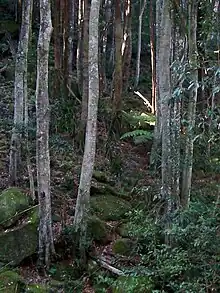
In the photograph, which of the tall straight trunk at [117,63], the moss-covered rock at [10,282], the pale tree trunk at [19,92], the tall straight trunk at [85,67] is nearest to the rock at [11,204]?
the pale tree trunk at [19,92]

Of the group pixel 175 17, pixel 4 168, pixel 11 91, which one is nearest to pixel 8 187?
pixel 4 168

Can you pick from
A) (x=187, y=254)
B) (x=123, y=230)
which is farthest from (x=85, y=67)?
(x=187, y=254)

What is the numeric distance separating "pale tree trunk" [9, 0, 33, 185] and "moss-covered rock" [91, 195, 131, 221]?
187cm

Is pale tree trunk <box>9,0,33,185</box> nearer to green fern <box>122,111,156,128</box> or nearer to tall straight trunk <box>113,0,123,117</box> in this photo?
tall straight trunk <box>113,0,123,117</box>

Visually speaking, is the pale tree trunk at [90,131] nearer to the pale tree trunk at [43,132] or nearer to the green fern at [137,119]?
the pale tree trunk at [43,132]

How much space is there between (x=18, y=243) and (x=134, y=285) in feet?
8.16

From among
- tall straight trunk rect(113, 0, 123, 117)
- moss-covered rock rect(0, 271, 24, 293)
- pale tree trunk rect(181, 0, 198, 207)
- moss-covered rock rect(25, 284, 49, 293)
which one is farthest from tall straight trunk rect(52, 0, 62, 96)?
moss-covered rock rect(25, 284, 49, 293)

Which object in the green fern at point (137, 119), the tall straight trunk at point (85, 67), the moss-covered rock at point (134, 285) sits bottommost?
the moss-covered rock at point (134, 285)

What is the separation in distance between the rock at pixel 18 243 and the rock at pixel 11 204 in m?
0.32

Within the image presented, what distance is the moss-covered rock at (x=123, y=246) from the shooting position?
7.62 meters

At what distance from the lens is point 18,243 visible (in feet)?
24.9

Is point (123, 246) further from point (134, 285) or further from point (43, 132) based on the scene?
point (43, 132)

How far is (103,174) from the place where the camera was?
10.3m

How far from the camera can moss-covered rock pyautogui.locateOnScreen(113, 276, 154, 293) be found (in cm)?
605
